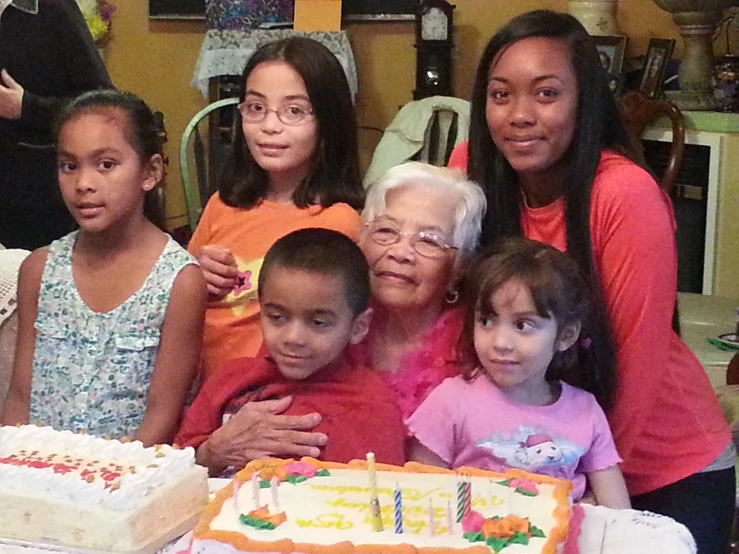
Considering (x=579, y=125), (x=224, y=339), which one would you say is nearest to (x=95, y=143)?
(x=224, y=339)

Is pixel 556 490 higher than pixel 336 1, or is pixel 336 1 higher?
pixel 336 1

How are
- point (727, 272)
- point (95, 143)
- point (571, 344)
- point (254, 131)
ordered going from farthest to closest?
point (727, 272) < point (254, 131) < point (95, 143) < point (571, 344)

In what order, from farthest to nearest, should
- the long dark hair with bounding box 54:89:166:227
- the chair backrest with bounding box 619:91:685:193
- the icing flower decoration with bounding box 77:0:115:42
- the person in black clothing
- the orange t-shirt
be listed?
the icing flower decoration with bounding box 77:0:115:42
the chair backrest with bounding box 619:91:685:193
the person in black clothing
the orange t-shirt
the long dark hair with bounding box 54:89:166:227

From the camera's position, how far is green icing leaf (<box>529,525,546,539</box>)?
1.07m

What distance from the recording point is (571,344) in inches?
59.6

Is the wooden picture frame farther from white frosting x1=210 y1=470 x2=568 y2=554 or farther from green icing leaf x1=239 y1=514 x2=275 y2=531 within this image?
green icing leaf x1=239 y1=514 x2=275 y2=531

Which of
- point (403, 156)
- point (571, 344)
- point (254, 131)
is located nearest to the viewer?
point (571, 344)

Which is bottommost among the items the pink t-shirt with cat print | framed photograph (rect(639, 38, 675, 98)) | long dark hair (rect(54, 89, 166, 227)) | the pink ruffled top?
the pink t-shirt with cat print

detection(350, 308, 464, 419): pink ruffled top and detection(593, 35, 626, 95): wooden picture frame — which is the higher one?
detection(593, 35, 626, 95): wooden picture frame

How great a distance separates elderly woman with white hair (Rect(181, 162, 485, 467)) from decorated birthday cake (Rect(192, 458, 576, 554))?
14.3 inches

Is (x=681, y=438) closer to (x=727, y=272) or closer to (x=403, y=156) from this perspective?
(x=727, y=272)

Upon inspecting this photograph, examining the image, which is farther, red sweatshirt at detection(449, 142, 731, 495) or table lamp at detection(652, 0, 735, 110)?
table lamp at detection(652, 0, 735, 110)

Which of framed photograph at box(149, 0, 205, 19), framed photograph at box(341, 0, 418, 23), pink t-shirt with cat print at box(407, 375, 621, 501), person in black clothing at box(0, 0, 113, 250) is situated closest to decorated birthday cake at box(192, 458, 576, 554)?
pink t-shirt with cat print at box(407, 375, 621, 501)

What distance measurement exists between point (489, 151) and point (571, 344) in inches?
16.0
